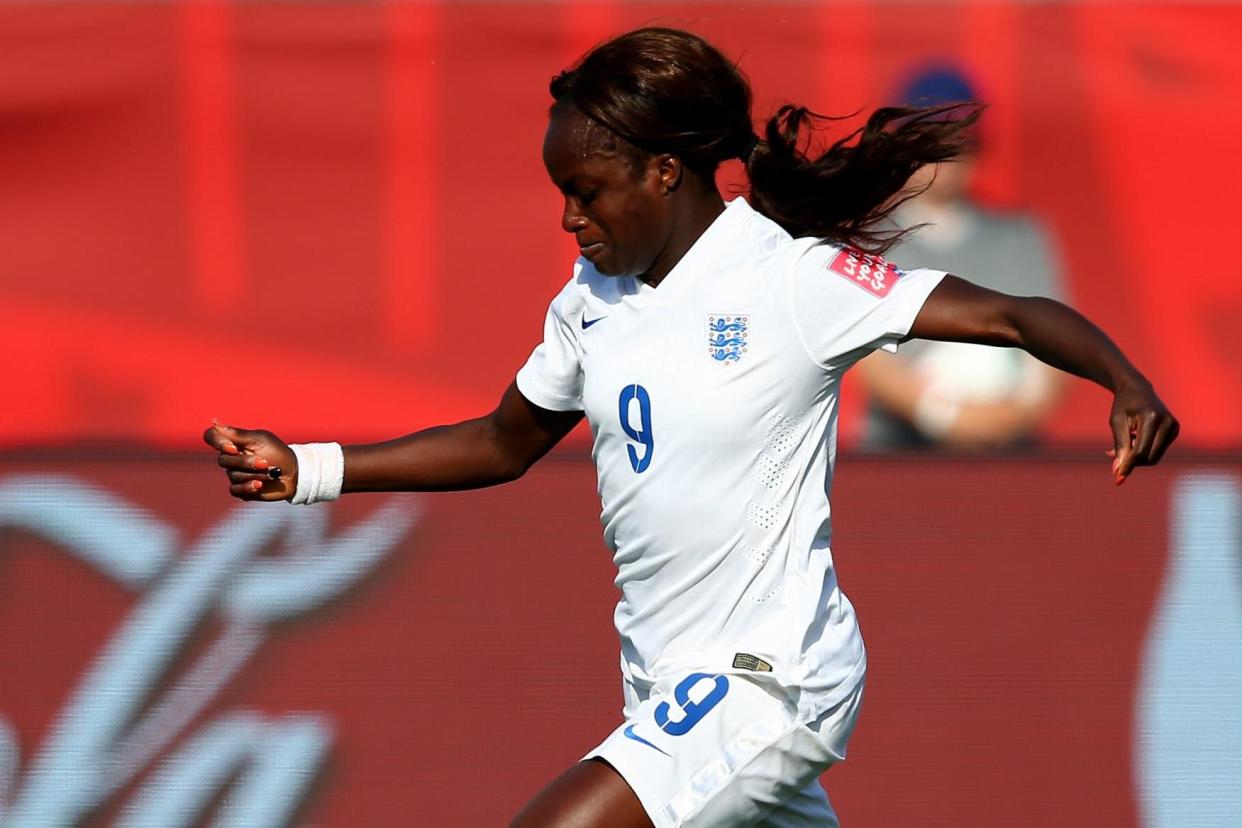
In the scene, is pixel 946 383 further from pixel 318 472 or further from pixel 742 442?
pixel 318 472

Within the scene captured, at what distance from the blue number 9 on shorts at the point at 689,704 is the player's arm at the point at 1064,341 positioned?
0.68 m

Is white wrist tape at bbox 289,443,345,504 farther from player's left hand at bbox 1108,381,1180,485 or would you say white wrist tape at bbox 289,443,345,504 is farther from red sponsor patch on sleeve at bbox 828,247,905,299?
player's left hand at bbox 1108,381,1180,485

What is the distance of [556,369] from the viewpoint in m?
3.62

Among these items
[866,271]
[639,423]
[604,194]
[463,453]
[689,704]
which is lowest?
[689,704]

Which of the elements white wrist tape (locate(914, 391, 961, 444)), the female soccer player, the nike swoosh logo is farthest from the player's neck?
white wrist tape (locate(914, 391, 961, 444))

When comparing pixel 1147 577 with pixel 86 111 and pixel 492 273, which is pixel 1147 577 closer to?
pixel 492 273

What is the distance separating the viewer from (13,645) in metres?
4.69

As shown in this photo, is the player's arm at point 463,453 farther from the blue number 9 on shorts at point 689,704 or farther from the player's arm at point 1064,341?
the player's arm at point 1064,341

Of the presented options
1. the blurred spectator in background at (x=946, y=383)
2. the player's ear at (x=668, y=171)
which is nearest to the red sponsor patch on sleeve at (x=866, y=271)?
the player's ear at (x=668, y=171)

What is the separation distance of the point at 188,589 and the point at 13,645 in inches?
17.4

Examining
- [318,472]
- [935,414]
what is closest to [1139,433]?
[318,472]

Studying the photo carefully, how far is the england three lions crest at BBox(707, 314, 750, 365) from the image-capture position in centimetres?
329

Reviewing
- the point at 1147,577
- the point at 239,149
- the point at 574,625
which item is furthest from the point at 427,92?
the point at 1147,577

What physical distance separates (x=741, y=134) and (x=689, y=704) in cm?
102
